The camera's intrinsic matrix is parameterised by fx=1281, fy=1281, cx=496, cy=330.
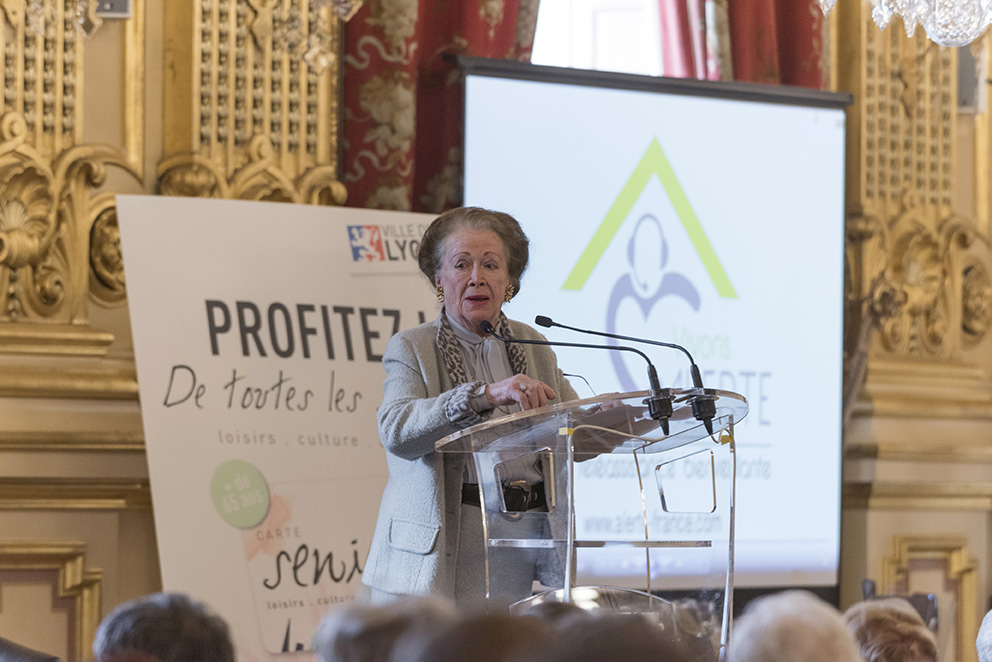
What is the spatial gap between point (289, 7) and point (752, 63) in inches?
70.5

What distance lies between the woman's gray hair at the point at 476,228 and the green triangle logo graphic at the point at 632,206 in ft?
5.36

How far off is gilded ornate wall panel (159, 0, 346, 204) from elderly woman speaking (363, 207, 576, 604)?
156 centimetres

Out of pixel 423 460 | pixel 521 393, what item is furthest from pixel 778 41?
Answer: pixel 521 393

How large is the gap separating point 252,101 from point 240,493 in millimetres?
1288

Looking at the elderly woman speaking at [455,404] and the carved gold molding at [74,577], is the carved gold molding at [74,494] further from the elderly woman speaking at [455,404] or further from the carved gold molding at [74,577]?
the elderly woman speaking at [455,404]

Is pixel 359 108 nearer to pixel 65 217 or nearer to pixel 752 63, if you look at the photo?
pixel 65 217

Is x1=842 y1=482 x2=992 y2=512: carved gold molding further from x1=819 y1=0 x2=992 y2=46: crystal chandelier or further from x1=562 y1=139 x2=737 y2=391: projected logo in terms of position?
x1=819 y1=0 x2=992 y2=46: crystal chandelier

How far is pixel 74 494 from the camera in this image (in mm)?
3787

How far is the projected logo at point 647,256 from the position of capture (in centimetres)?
440

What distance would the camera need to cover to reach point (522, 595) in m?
2.33

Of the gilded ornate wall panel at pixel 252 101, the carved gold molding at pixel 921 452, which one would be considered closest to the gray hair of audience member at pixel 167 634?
the gilded ornate wall panel at pixel 252 101

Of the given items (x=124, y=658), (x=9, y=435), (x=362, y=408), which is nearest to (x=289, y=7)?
(x=362, y=408)

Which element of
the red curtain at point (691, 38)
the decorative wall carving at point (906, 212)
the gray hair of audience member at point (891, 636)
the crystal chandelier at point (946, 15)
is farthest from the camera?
the decorative wall carving at point (906, 212)

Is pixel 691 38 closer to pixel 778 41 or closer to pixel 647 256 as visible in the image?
pixel 778 41
